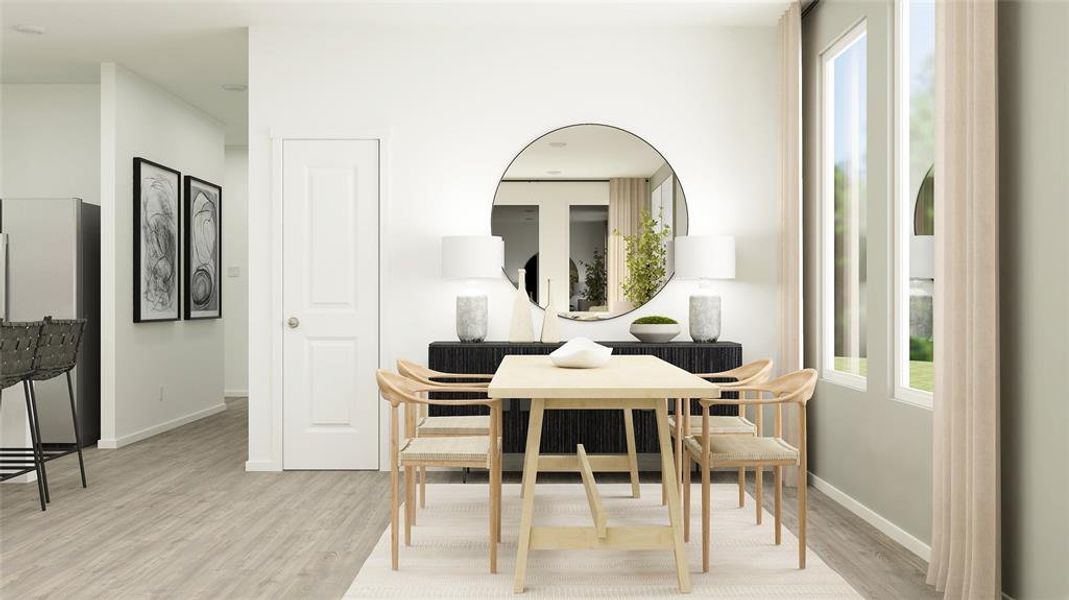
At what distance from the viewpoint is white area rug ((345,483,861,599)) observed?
2725 millimetres

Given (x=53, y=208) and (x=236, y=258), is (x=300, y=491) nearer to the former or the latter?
(x=53, y=208)

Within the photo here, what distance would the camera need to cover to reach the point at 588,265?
483 centimetres

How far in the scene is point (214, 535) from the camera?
3.43 m

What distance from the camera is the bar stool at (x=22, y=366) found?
3760 millimetres

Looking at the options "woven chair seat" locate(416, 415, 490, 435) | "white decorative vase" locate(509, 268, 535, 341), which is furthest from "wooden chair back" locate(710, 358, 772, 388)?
"white decorative vase" locate(509, 268, 535, 341)

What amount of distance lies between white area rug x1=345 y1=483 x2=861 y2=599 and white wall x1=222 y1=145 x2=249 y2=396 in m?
5.38

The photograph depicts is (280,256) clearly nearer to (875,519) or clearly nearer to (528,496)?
(528,496)

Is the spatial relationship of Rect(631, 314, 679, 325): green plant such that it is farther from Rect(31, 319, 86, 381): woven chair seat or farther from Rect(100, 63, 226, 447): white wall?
Rect(100, 63, 226, 447): white wall

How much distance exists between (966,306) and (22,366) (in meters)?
4.34

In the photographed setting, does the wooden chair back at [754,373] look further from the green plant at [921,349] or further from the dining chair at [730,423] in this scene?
the green plant at [921,349]

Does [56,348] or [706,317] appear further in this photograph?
[706,317]

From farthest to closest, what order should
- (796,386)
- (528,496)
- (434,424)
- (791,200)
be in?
(791,200) → (434,424) → (796,386) → (528,496)

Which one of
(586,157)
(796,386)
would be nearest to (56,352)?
(586,157)

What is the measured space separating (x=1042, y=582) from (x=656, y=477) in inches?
93.9
